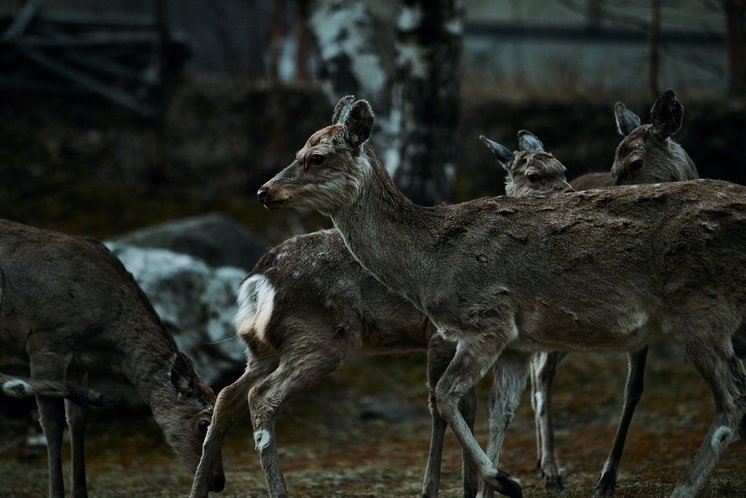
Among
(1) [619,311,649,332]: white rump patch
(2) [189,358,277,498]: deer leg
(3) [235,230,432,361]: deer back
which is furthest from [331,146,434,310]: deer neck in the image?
(2) [189,358,277,498]: deer leg

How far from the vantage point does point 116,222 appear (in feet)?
49.9

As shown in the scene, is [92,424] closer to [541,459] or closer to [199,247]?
[199,247]

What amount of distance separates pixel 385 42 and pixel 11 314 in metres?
12.4

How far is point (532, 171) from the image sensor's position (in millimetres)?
7094

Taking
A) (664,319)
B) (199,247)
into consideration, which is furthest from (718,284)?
(199,247)

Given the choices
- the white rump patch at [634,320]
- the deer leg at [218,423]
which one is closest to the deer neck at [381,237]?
the white rump patch at [634,320]

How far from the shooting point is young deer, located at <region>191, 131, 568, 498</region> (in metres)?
6.63

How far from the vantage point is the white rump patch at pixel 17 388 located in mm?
6779

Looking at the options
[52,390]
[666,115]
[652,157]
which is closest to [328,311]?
[52,390]

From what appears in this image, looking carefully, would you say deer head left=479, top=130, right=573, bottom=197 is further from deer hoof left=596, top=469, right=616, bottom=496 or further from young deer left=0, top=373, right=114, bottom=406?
young deer left=0, top=373, right=114, bottom=406

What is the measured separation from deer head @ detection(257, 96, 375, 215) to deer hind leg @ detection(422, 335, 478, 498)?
128cm

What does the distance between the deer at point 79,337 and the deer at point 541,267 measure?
229 cm

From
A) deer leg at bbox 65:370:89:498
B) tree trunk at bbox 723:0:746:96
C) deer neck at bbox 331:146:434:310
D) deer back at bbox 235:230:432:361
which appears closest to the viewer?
deer neck at bbox 331:146:434:310

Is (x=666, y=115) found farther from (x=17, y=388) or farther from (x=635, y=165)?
(x=17, y=388)
